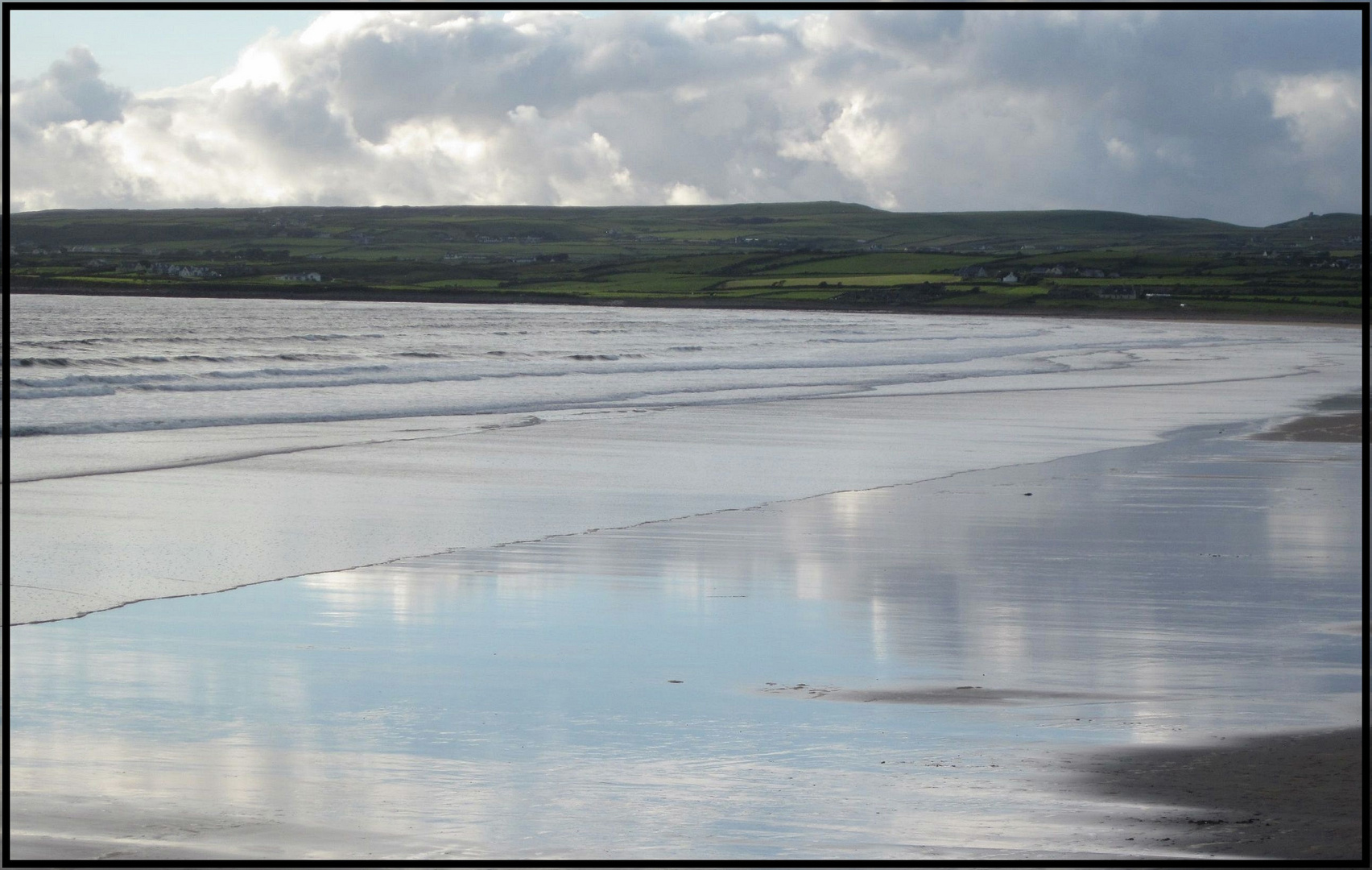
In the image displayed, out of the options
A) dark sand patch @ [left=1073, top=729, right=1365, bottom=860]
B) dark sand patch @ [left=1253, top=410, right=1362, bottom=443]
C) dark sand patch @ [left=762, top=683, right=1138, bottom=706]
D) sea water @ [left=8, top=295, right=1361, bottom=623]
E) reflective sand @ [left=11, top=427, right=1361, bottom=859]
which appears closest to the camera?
dark sand patch @ [left=1073, top=729, right=1365, bottom=860]

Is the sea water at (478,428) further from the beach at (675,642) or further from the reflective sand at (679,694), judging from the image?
the reflective sand at (679,694)

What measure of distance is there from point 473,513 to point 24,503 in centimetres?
355

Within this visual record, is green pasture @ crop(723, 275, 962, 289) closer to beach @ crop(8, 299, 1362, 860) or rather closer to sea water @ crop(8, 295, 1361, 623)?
sea water @ crop(8, 295, 1361, 623)

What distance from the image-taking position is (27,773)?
18.4 feet

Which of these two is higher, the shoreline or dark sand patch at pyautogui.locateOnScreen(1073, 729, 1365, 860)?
the shoreline

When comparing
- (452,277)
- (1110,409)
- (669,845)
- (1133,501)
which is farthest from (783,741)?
(452,277)

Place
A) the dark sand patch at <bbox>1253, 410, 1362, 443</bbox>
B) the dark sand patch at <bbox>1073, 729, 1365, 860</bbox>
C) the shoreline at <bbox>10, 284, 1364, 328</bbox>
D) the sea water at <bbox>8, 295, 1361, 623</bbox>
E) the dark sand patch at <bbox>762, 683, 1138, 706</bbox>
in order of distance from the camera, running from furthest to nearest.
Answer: the shoreline at <bbox>10, 284, 1364, 328</bbox> → the dark sand patch at <bbox>1253, 410, 1362, 443</bbox> → the sea water at <bbox>8, 295, 1361, 623</bbox> → the dark sand patch at <bbox>762, 683, 1138, 706</bbox> → the dark sand patch at <bbox>1073, 729, 1365, 860</bbox>

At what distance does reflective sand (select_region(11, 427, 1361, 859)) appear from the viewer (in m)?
5.14

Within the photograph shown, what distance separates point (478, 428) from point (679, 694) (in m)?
15.4

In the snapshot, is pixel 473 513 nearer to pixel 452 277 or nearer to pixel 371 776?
pixel 371 776

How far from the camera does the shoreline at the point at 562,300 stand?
93.2m

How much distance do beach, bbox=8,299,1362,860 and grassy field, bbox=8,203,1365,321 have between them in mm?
79937

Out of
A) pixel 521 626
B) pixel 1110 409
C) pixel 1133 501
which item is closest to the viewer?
pixel 521 626

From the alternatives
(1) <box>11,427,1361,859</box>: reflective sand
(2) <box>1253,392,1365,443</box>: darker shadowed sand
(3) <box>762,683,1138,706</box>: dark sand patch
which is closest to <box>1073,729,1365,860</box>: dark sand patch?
(1) <box>11,427,1361,859</box>: reflective sand
